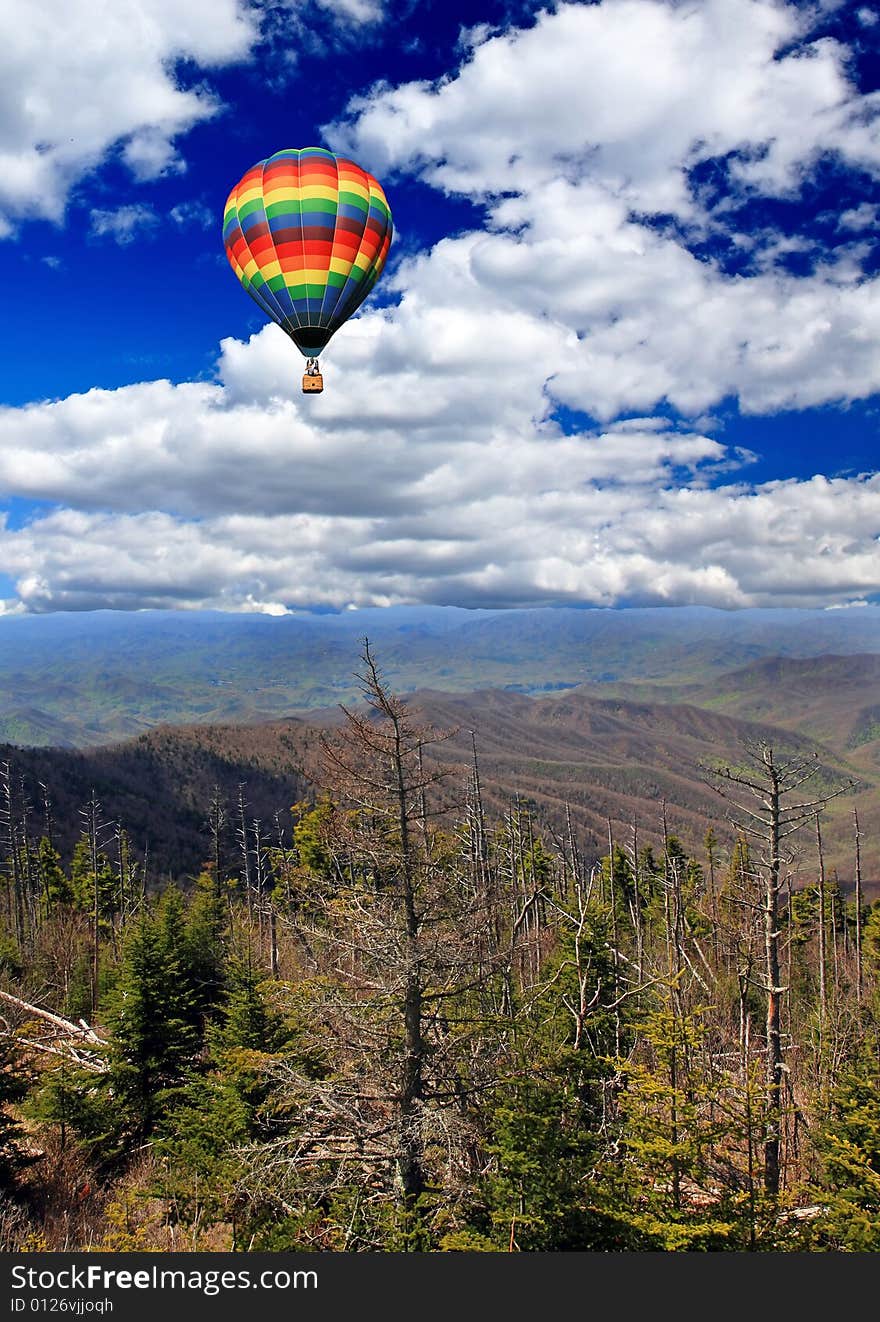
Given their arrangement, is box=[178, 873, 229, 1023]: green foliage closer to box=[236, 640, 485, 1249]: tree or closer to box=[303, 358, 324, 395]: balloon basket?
box=[236, 640, 485, 1249]: tree

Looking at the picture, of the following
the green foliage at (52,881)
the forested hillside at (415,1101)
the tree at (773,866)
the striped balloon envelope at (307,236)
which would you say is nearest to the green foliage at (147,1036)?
the forested hillside at (415,1101)

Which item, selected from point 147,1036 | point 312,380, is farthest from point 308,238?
point 147,1036

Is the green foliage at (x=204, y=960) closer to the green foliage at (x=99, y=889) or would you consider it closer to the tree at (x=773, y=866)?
the green foliage at (x=99, y=889)

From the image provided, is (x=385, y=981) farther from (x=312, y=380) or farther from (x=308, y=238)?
(x=308, y=238)

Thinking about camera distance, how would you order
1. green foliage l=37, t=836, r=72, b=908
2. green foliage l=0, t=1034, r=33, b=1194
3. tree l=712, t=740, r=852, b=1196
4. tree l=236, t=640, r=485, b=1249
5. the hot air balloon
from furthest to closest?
1. green foliage l=37, t=836, r=72, b=908
2. the hot air balloon
3. green foliage l=0, t=1034, r=33, b=1194
4. tree l=712, t=740, r=852, b=1196
5. tree l=236, t=640, r=485, b=1249

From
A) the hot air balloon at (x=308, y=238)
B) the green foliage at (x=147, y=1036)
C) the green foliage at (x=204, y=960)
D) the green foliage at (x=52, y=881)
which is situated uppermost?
the hot air balloon at (x=308, y=238)

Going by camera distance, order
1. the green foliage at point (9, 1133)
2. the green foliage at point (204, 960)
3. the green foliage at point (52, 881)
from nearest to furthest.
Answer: the green foliage at point (9, 1133)
the green foliage at point (204, 960)
the green foliage at point (52, 881)

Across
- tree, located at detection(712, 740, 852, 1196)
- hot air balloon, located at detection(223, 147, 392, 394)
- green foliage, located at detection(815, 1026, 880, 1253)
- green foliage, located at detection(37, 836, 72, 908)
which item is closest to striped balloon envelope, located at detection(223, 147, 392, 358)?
hot air balloon, located at detection(223, 147, 392, 394)
